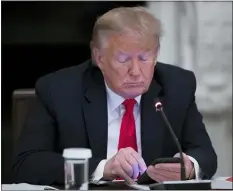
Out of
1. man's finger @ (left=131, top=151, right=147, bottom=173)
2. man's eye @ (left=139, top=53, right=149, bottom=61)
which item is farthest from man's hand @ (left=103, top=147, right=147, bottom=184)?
man's eye @ (left=139, top=53, right=149, bottom=61)

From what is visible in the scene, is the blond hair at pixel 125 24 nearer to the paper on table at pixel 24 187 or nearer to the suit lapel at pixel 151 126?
the suit lapel at pixel 151 126

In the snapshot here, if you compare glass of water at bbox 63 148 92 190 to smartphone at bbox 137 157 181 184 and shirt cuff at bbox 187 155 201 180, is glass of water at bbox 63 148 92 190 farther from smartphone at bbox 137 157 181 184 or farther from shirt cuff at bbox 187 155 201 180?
shirt cuff at bbox 187 155 201 180

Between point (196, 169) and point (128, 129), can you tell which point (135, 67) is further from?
point (196, 169)

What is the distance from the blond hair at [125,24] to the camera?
145cm

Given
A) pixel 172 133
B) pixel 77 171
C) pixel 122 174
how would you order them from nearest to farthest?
pixel 77 171, pixel 122 174, pixel 172 133

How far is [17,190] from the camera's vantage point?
1321 millimetres

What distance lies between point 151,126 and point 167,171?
0.16 meters

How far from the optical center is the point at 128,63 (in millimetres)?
1460

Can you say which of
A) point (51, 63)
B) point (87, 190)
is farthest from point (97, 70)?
point (87, 190)

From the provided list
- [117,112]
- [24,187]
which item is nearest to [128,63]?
[117,112]

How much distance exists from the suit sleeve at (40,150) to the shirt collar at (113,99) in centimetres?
15

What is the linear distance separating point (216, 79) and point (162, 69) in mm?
169

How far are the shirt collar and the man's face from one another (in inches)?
0.5

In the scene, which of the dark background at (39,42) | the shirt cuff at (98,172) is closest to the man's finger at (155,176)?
the shirt cuff at (98,172)
